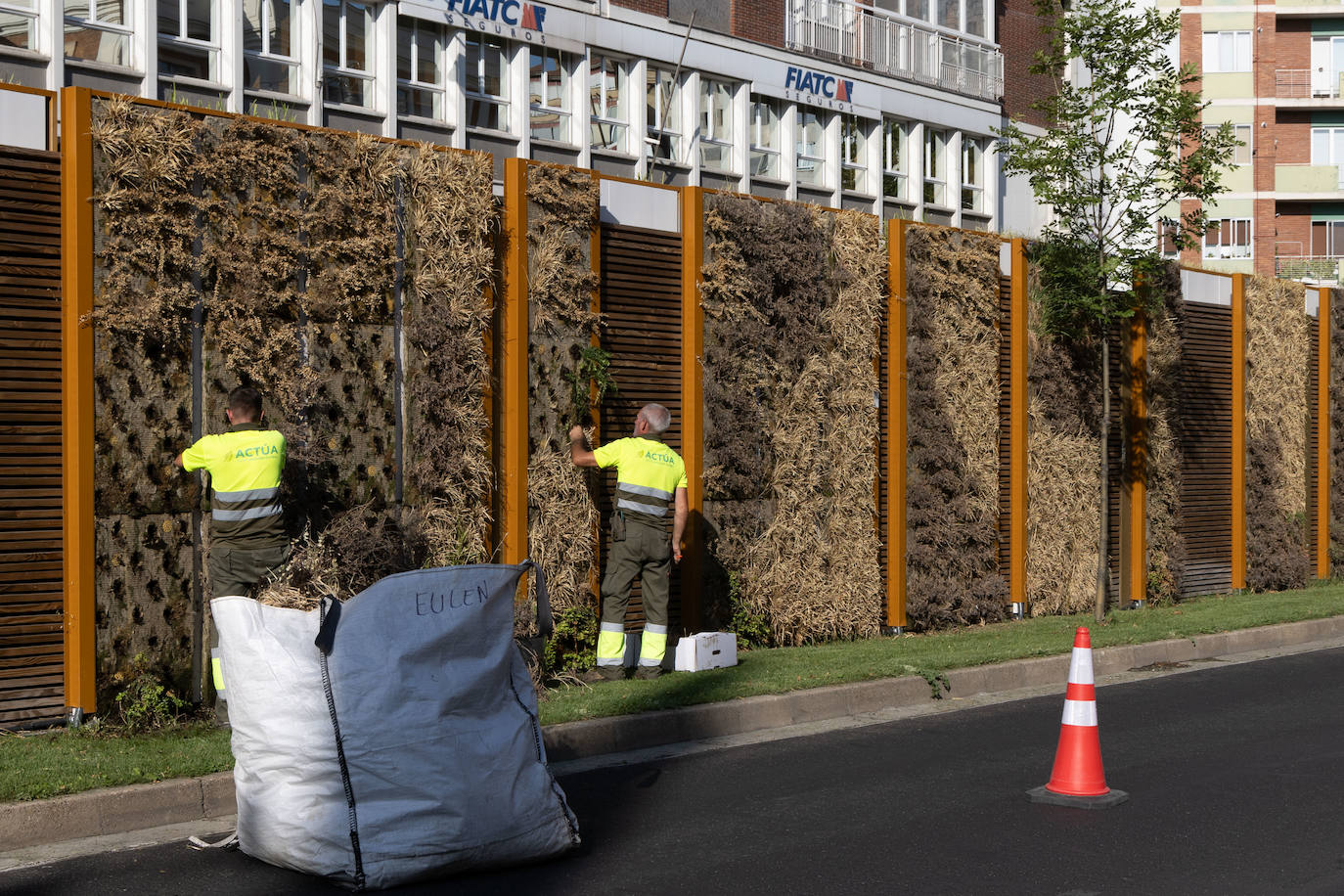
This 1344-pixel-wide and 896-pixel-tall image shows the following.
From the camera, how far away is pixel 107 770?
7285 mm

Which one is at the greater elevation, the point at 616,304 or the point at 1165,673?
the point at 616,304

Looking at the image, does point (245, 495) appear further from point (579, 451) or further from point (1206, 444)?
point (1206, 444)

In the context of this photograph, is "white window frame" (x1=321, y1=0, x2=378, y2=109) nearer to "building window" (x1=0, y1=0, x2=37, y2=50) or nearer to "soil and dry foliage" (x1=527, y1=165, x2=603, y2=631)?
"building window" (x1=0, y1=0, x2=37, y2=50)

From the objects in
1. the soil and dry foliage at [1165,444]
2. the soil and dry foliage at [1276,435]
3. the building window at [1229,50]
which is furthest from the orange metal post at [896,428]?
the building window at [1229,50]

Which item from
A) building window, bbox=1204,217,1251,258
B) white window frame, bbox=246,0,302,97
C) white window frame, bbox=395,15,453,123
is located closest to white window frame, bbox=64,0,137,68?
white window frame, bbox=246,0,302,97

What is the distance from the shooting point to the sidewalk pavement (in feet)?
21.9

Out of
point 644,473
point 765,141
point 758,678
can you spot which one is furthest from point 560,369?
point 765,141

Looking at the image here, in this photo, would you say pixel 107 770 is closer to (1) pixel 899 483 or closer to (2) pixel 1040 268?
(1) pixel 899 483

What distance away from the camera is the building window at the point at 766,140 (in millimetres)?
29578

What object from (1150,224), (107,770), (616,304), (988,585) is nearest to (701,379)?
(616,304)

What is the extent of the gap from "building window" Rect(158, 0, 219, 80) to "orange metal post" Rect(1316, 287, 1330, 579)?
1635 cm

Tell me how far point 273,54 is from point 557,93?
5460mm

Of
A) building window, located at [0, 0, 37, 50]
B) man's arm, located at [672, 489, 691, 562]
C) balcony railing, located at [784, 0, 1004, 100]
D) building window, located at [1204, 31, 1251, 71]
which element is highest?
building window, located at [1204, 31, 1251, 71]

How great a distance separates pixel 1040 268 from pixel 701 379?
5.33 meters
